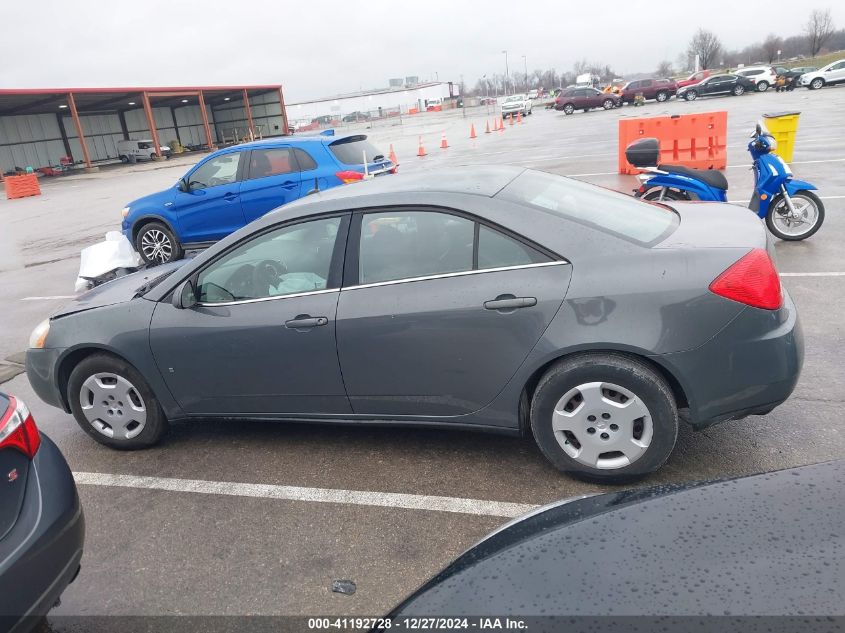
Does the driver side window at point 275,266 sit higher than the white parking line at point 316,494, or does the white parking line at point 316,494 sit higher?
the driver side window at point 275,266

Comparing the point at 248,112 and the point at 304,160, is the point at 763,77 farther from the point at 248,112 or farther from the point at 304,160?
the point at 304,160

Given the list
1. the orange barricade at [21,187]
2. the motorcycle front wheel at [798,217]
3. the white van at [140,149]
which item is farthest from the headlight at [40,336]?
the white van at [140,149]

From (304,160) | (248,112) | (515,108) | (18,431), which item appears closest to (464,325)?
(18,431)

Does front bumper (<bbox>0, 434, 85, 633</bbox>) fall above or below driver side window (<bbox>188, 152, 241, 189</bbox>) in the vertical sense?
below

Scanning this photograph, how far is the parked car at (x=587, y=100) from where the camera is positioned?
Result: 41031 millimetres

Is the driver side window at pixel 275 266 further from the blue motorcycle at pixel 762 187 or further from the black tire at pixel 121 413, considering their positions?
the blue motorcycle at pixel 762 187

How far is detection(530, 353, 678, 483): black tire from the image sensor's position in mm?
2988

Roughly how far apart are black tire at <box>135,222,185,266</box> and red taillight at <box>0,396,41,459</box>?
752cm

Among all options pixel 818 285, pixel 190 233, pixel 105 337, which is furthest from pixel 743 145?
pixel 105 337

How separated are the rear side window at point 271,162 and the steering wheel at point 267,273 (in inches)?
218

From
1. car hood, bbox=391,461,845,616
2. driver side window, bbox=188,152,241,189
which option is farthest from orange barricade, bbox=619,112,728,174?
car hood, bbox=391,461,845,616

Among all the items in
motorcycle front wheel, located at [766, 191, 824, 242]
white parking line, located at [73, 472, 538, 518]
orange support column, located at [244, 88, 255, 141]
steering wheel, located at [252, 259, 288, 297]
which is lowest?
white parking line, located at [73, 472, 538, 518]

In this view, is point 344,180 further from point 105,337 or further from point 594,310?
point 594,310

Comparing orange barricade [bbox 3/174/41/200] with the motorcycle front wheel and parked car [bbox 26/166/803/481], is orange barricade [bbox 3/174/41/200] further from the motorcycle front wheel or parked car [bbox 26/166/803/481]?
the motorcycle front wheel
